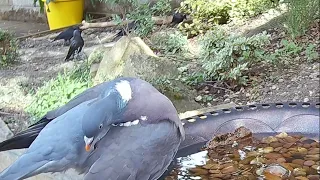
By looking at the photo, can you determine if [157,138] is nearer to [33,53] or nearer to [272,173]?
[272,173]

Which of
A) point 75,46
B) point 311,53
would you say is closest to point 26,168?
point 311,53

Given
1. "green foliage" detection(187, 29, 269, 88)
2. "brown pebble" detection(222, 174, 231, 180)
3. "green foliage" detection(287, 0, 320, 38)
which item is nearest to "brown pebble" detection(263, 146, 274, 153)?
"brown pebble" detection(222, 174, 231, 180)

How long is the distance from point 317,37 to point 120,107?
2.53 meters

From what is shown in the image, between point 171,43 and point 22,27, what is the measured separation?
8.59 ft

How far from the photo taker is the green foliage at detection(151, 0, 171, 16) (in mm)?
5344

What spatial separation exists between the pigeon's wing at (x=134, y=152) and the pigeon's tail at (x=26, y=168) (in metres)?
0.14

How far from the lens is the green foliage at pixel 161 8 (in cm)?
534

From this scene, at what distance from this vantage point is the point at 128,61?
3242mm

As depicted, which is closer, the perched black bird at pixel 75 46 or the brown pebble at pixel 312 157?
the brown pebble at pixel 312 157

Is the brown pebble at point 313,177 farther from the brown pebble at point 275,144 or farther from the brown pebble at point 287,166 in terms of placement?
the brown pebble at point 275,144

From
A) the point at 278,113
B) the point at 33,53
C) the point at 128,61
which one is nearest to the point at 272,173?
the point at 278,113

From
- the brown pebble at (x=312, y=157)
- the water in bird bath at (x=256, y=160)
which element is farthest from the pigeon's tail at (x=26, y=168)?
the brown pebble at (x=312, y=157)

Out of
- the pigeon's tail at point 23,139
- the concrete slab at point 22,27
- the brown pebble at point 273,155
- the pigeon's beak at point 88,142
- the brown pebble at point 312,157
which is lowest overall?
the concrete slab at point 22,27

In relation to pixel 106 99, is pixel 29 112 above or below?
below
